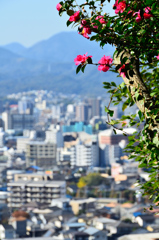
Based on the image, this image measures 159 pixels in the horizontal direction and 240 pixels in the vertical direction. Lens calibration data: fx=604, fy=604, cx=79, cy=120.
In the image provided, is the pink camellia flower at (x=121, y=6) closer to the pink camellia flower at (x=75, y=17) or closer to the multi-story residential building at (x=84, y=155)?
the pink camellia flower at (x=75, y=17)

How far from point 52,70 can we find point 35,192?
87904 millimetres

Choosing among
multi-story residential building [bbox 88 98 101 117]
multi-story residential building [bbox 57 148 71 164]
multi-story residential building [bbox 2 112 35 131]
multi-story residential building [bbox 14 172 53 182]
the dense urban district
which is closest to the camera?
the dense urban district

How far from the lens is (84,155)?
3173 centimetres

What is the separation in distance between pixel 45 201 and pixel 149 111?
67.1 ft

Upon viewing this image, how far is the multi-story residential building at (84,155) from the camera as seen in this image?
104 ft

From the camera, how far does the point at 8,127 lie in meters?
50.2

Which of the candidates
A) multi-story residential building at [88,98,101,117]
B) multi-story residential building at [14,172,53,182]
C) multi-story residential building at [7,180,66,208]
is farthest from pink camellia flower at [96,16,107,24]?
multi-story residential building at [88,98,101,117]

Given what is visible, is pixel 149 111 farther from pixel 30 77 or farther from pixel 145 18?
pixel 30 77

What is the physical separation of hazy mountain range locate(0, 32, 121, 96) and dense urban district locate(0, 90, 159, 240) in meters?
24.0

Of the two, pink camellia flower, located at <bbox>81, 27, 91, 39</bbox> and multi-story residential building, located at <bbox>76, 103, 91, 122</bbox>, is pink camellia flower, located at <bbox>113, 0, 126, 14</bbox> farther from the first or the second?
multi-story residential building, located at <bbox>76, 103, 91, 122</bbox>

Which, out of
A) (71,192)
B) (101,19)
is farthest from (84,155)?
(101,19)

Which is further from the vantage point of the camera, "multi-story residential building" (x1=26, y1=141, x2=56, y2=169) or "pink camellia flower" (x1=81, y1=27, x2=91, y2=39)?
"multi-story residential building" (x1=26, y1=141, x2=56, y2=169)

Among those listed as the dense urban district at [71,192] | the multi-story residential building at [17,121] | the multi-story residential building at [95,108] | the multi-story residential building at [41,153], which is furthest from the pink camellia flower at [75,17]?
the multi-story residential building at [95,108]

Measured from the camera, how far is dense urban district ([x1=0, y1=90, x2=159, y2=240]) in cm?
1541
